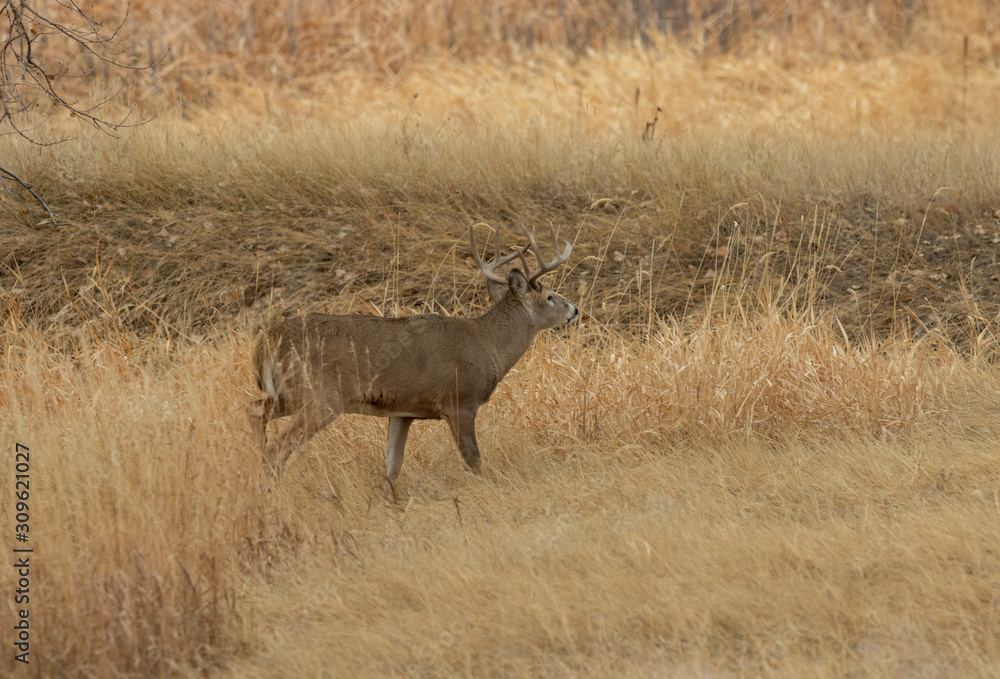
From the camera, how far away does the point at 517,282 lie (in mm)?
6688

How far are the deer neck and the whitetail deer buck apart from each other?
0.5 inches

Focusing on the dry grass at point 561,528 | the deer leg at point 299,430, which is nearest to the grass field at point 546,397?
the dry grass at point 561,528

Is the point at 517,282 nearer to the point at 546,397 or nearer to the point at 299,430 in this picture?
the point at 546,397

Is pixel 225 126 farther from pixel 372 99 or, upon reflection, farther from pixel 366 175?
pixel 372 99

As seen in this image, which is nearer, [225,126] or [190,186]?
[190,186]

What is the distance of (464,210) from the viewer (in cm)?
1080

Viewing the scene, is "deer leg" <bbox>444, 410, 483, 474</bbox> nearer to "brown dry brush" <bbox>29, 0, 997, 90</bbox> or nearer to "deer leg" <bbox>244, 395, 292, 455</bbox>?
"deer leg" <bbox>244, 395, 292, 455</bbox>

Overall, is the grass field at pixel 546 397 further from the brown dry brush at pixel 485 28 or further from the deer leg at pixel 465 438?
the brown dry brush at pixel 485 28

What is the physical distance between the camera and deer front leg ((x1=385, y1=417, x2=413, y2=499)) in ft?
20.7

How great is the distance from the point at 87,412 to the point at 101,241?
192 inches

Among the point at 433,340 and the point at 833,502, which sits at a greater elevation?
the point at 433,340

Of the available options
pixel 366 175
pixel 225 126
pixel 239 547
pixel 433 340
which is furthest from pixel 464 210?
pixel 239 547

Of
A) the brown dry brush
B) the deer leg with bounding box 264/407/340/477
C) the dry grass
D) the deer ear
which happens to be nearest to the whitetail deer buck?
the deer leg with bounding box 264/407/340/477

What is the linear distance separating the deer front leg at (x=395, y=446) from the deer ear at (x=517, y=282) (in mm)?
1048
